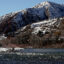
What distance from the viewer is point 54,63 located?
21.9m

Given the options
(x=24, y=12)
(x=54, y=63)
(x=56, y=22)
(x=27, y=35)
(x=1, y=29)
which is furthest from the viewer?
(x=24, y=12)

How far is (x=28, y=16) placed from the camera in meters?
116

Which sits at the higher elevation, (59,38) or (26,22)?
(26,22)

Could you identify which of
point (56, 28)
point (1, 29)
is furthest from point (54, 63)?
point (1, 29)

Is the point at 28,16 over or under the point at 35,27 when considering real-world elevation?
over

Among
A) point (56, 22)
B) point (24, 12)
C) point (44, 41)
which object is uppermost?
point (24, 12)

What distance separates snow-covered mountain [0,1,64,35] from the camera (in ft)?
353

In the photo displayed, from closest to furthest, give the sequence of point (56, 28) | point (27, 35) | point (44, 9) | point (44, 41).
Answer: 1. point (44, 41)
2. point (27, 35)
3. point (56, 28)
4. point (44, 9)

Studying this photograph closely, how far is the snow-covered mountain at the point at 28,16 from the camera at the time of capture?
→ 353ft

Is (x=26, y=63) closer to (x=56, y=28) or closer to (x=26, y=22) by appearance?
(x=56, y=28)

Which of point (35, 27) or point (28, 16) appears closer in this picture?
point (35, 27)

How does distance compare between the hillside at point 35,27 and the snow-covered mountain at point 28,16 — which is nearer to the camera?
the hillside at point 35,27

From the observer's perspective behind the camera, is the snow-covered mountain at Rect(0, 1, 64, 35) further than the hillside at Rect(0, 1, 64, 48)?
Yes

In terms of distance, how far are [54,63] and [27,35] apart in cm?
5367
